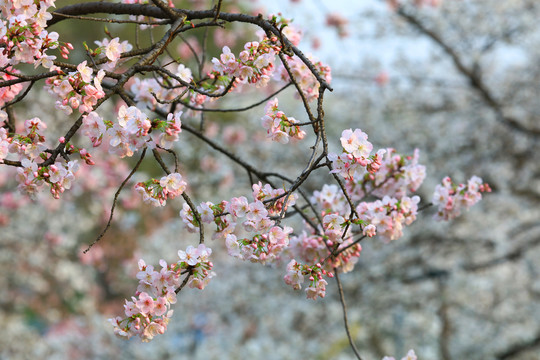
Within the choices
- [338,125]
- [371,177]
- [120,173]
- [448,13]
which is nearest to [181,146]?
[120,173]

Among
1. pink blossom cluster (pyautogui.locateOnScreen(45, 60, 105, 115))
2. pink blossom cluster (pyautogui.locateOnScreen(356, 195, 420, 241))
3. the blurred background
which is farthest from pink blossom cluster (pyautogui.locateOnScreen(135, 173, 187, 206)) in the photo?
the blurred background

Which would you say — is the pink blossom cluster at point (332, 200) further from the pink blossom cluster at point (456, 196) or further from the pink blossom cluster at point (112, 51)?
the pink blossom cluster at point (112, 51)

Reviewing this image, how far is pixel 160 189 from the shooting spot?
1262 mm

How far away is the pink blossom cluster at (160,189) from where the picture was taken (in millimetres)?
1251

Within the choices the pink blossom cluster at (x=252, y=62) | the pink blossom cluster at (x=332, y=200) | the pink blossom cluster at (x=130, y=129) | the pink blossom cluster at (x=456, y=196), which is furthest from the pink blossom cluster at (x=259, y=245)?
the pink blossom cluster at (x=456, y=196)

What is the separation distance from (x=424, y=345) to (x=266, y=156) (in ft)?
8.27

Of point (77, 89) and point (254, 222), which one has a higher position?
point (77, 89)

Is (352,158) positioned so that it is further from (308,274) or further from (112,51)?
(112,51)

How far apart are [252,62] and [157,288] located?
594 mm

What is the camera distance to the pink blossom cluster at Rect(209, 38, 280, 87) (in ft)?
4.37

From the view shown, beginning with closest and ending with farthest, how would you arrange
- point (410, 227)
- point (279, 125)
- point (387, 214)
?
point (279, 125), point (387, 214), point (410, 227)

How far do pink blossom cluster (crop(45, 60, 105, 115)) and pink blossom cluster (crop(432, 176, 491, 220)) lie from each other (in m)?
1.14

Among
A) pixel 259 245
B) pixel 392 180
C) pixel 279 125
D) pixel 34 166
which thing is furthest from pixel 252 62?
pixel 392 180

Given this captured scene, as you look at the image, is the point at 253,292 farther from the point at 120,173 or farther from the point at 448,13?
the point at 448,13
